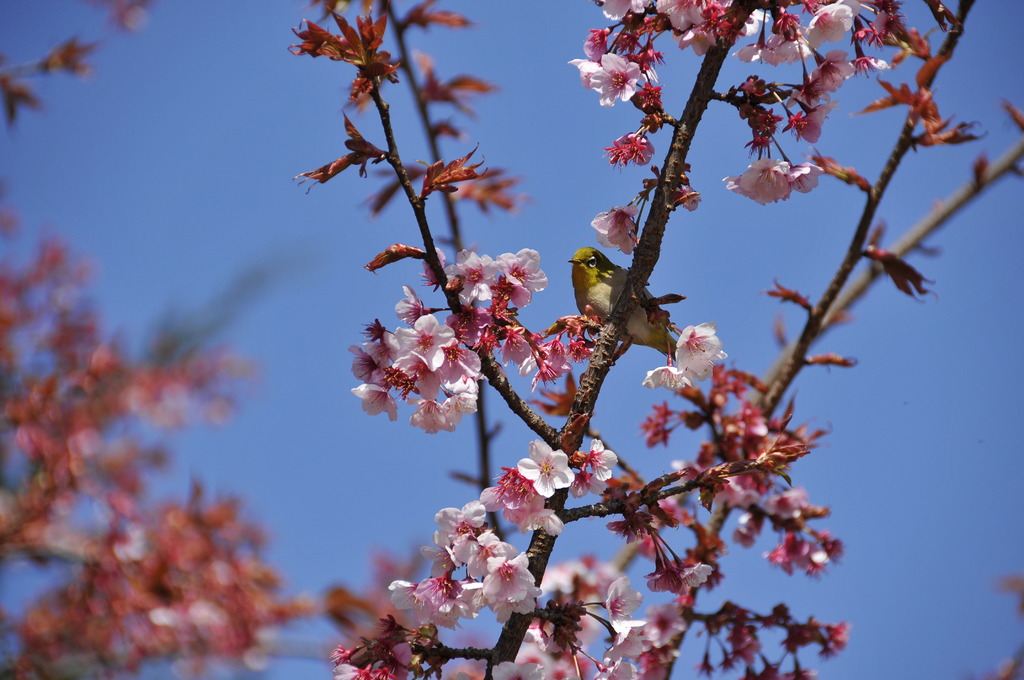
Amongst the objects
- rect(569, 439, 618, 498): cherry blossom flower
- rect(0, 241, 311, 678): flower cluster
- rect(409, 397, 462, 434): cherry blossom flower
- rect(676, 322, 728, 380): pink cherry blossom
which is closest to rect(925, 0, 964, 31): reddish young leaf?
rect(676, 322, 728, 380): pink cherry blossom

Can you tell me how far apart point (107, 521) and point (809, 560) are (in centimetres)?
405

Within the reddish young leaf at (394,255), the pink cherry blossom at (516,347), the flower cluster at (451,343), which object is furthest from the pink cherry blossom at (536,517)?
the reddish young leaf at (394,255)

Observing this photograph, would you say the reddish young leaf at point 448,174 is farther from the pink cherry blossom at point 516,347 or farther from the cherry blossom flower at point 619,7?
the cherry blossom flower at point 619,7

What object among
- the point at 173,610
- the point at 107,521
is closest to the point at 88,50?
the point at 107,521

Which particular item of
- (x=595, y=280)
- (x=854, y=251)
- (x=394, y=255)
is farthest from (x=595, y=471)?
(x=854, y=251)

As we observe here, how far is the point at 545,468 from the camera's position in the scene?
140cm

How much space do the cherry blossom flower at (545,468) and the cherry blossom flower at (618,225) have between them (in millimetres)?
587

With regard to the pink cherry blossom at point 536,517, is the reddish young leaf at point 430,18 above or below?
above

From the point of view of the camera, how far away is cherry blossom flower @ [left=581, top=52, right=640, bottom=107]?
1.59 m

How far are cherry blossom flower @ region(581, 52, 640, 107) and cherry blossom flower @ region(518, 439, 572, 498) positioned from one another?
0.81 meters

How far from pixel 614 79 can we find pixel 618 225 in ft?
1.10

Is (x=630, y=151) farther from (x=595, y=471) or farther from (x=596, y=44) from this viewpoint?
(x=595, y=471)

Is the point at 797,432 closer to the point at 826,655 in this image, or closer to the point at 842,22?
the point at 826,655

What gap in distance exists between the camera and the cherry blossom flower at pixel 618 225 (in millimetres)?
1696
